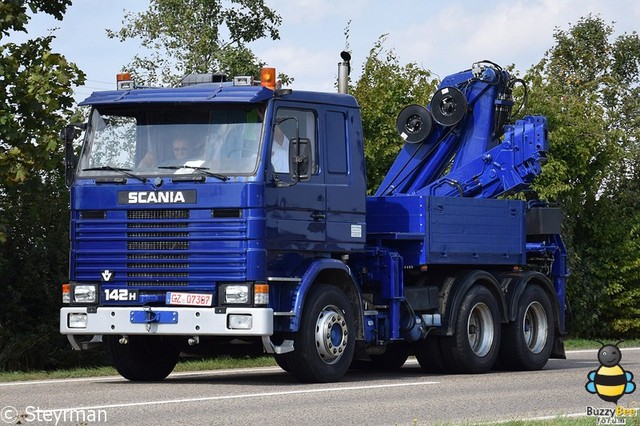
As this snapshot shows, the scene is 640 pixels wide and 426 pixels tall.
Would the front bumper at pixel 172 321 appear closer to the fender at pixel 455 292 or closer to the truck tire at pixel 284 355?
the truck tire at pixel 284 355

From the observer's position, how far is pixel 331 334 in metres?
15.3

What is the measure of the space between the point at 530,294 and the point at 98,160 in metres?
6.56

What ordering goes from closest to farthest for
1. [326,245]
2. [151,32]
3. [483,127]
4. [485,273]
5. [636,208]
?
[326,245]
[485,273]
[483,127]
[151,32]
[636,208]

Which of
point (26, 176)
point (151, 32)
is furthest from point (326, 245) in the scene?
point (151, 32)

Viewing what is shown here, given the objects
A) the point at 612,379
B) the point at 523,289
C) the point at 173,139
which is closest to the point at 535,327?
the point at 523,289

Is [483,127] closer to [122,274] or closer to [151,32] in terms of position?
[122,274]

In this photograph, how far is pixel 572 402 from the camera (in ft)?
42.8

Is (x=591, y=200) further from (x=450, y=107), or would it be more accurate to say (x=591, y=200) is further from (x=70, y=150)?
(x=70, y=150)

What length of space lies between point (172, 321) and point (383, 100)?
1653 cm

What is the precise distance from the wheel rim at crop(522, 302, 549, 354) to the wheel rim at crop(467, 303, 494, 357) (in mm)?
1006

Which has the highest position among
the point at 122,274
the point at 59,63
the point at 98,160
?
the point at 59,63

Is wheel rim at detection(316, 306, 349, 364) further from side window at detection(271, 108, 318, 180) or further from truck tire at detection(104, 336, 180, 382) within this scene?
truck tire at detection(104, 336, 180, 382)

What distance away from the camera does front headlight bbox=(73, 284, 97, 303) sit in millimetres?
15195

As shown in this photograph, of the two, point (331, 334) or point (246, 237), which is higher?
point (246, 237)
